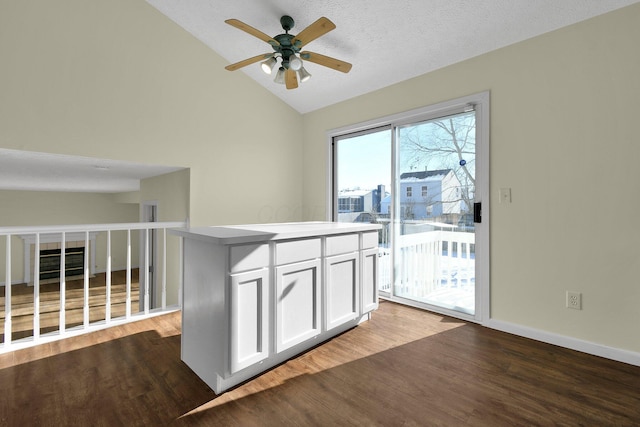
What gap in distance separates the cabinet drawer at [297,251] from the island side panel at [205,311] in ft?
1.22

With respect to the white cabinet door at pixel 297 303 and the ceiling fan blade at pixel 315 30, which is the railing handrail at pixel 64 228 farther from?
the ceiling fan blade at pixel 315 30

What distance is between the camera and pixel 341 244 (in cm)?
232

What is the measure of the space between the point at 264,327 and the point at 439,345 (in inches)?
54.3

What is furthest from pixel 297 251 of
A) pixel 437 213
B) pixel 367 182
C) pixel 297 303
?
pixel 367 182

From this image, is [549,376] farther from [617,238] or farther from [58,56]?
[58,56]

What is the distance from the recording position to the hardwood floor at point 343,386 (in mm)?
1513

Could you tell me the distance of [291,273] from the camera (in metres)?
1.96

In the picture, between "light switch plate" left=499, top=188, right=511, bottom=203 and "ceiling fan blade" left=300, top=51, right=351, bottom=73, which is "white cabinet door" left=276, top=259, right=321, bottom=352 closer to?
"ceiling fan blade" left=300, top=51, right=351, bottom=73

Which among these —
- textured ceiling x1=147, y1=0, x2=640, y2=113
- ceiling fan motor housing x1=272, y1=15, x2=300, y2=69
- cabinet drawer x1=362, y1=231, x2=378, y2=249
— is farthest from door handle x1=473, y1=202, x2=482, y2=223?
ceiling fan motor housing x1=272, y1=15, x2=300, y2=69

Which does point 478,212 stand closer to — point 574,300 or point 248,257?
point 574,300

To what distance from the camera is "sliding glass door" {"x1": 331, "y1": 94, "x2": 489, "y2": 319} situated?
8.98 feet

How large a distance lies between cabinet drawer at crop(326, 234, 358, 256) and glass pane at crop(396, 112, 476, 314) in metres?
1.06

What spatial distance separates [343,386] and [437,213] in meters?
1.91

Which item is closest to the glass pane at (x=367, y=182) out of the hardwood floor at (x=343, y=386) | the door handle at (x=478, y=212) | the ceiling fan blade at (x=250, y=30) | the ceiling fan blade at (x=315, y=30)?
the door handle at (x=478, y=212)
